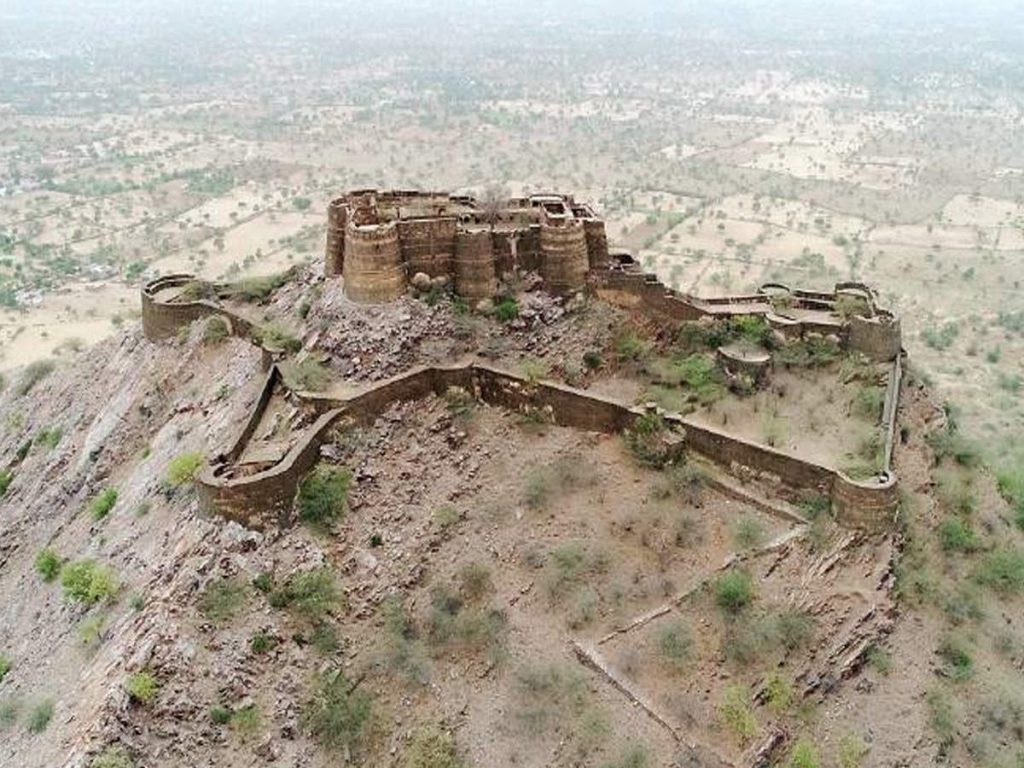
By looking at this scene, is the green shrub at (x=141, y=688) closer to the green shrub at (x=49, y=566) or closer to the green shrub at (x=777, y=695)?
the green shrub at (x=49, y=566)

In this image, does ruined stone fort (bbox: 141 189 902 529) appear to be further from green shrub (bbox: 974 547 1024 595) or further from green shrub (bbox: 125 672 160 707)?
green shrub (bbox: 125 672 160 707)

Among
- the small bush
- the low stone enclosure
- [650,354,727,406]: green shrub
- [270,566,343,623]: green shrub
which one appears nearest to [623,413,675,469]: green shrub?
the low stone enclosure

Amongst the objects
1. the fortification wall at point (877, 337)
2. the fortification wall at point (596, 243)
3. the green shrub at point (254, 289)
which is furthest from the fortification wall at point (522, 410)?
the green shrub at point (254, 289)

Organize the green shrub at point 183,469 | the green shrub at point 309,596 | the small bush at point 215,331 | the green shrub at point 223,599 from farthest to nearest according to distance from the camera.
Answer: the small bush at point 215,331
the green shrub at point 183,469
the green shrub at point 309,596
the green shrub at point 223,599

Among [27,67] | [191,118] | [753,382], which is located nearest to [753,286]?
[753,382]

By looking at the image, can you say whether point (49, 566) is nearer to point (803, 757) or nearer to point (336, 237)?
point (336, 237)

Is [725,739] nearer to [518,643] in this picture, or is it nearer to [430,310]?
[518,643]
